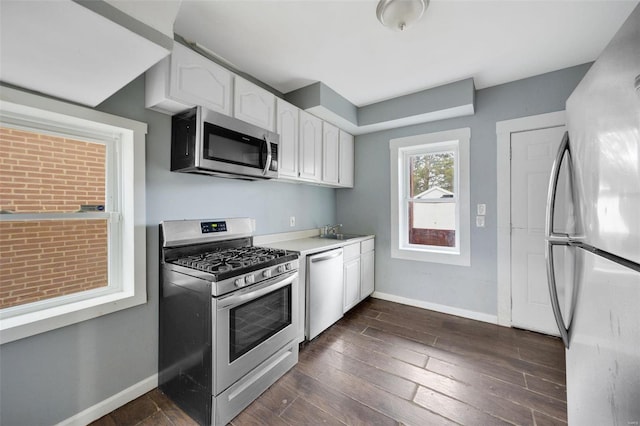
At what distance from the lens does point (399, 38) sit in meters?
1.96

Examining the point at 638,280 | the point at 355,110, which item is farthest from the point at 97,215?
the point at 355,110

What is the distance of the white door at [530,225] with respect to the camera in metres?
2.48

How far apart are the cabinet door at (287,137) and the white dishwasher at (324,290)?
89 cm

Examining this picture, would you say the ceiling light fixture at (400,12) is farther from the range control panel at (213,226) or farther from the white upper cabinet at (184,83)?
the range control panel at (213,226)

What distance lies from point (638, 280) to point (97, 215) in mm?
2366

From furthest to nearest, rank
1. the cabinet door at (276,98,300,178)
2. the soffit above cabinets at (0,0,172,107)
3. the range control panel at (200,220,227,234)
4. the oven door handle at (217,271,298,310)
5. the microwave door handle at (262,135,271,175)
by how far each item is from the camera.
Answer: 1. the cabinet door at (276,98,300,178)
2. the microwave door handle at (262,135,271,175)
3. the range control panel at (200,220,227,234)
4. the oven door handle at (217,271,298,310)
5. the soffit above cabinets at (0,0,172,107)

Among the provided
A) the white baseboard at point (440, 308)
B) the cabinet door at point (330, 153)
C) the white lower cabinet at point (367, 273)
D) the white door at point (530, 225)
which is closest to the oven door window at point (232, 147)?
the cabinet door at point (330, 153)

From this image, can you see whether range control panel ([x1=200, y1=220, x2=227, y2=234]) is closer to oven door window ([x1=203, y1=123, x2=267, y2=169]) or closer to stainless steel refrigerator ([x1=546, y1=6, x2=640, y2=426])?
oven door window ([x1=203, y1=123, x2=267, y2=169])

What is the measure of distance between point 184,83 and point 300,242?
1.77m

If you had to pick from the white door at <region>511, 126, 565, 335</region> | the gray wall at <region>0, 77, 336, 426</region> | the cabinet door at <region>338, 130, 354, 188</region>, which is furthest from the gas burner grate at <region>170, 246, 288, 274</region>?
the white door at <region>511, 126, 565, 335</region>

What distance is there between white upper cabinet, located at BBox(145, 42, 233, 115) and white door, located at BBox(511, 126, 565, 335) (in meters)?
2.87

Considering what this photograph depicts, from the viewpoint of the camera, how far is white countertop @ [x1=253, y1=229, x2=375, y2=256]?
93.4 inches

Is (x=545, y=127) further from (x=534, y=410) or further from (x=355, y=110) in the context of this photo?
(x=534, y=410)

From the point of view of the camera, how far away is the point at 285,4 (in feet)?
5.33
